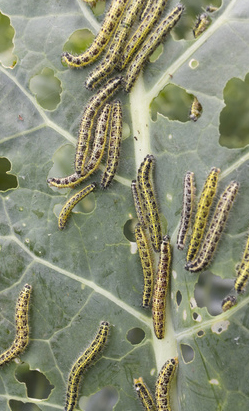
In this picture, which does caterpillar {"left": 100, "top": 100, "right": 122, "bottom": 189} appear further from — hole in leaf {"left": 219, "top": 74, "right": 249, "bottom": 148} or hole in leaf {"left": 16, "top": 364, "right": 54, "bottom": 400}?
hole in leaf {"left": 16, "top": 364, "right": 54, "bottom": 400}

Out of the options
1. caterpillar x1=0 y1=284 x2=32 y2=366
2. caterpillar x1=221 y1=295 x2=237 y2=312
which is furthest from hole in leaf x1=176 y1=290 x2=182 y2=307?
caterpillar x1=0 y1=284 x2=32 y2=366

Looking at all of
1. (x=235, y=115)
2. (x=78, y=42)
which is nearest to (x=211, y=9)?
(x=235, y=115)

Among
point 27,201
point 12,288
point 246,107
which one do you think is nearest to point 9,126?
point 27,201

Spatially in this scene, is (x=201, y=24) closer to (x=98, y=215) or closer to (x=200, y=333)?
(x=98, y=215)

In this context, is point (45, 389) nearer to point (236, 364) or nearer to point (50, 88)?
point (236, 364)

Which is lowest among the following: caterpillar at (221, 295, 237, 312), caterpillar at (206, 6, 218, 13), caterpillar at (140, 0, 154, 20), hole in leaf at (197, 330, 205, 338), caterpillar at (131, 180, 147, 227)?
hole in leaf at (197, 330, 205, 338)

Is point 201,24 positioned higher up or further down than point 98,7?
higher up

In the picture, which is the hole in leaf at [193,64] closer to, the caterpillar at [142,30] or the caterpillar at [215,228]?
the caterpillar at [142,30]
